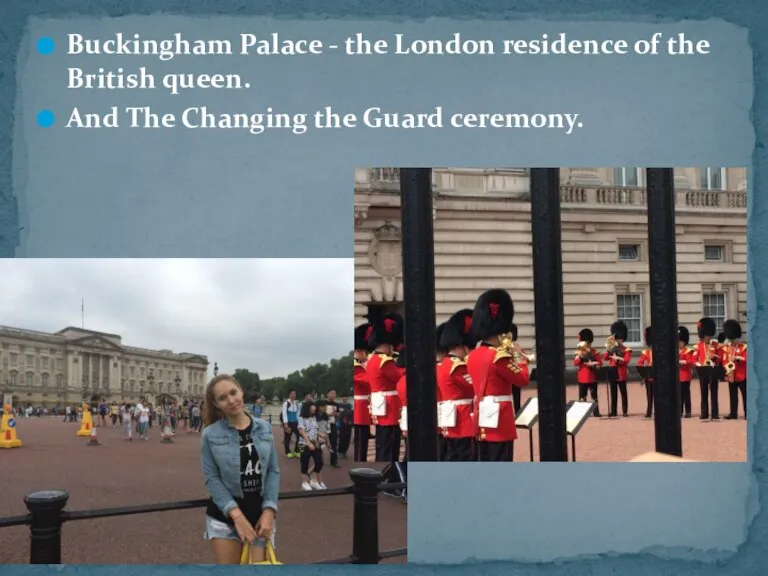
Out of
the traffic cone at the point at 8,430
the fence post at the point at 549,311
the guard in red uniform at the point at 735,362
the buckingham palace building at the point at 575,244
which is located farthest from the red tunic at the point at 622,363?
the traffic cone at the point at 8,430

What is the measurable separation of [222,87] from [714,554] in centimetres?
369

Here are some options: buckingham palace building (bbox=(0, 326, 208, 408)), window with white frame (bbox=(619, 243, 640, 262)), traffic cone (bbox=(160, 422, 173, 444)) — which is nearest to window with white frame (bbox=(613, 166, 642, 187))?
window with white frame (bbox=(619, 243, 640, 262))

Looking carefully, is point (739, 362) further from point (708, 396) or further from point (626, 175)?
point (626, 175)

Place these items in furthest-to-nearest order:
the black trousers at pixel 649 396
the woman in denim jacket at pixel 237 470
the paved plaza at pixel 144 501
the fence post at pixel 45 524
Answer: the black trousers at pixel 649 396, the paved plaza at pixel 144 501, the woman in denim jacket at pixel 237 470, the fence post at pixel 45 524

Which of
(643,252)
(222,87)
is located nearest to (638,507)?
(643,252)

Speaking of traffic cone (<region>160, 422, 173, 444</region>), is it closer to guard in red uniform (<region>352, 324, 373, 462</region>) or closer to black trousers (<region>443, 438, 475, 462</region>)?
guard in red uniform (<region>352, 324, 373, 462</region>)

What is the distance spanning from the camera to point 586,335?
5.48 metres

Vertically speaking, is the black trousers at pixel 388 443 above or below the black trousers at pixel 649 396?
below

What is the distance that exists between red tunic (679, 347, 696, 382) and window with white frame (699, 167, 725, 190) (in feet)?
3.76

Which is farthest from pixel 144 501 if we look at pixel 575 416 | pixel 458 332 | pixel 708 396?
pixel 708 396

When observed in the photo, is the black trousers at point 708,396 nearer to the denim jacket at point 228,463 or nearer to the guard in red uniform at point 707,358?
the guard in red uniform at point 707,358

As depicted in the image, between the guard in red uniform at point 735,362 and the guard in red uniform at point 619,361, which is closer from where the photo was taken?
the guard in red uniform at point 735,362

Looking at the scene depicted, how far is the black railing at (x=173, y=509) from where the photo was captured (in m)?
4.45

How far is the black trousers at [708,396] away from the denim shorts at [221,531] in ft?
8.63
